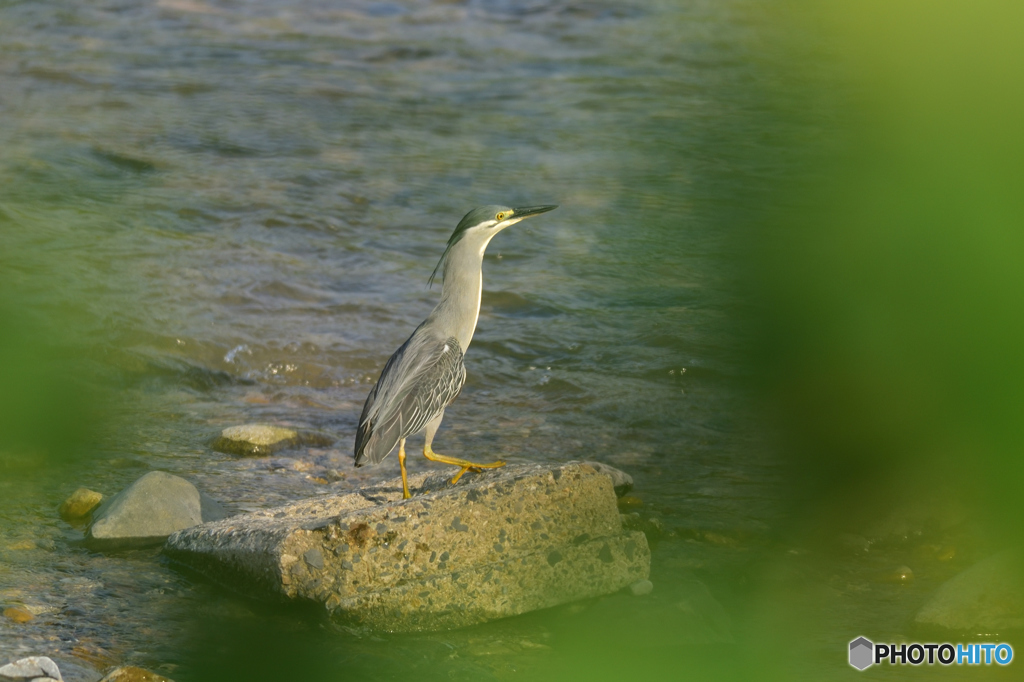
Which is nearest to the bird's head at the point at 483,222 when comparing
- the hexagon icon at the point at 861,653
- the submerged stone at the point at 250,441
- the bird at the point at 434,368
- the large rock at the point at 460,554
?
the bird at the point at 434,368

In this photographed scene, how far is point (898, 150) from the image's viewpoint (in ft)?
3.92

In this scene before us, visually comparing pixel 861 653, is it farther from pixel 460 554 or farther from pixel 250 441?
pixel 250 441

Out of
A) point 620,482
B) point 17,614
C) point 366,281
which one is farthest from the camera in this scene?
point 366,281

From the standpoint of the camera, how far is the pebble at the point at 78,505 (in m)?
4.18

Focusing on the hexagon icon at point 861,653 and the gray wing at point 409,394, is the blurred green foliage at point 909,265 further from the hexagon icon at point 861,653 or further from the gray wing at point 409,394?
the gray wing at point 409,394

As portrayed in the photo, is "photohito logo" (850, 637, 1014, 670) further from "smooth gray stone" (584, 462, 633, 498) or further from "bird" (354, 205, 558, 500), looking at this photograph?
"bird" (354, 205, 558, 500)

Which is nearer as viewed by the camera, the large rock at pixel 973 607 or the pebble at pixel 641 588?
the large rock at pixel 973 607

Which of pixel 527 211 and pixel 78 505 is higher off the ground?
pixel 527 211

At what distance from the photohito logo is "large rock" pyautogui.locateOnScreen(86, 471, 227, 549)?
8.23 ft

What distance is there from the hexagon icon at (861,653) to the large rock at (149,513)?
249 cm

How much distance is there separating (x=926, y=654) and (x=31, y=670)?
251cm

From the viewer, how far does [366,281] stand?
7918 mm

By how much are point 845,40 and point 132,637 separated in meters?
2.91

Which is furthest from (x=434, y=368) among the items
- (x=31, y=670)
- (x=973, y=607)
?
(x=973, y=607)
